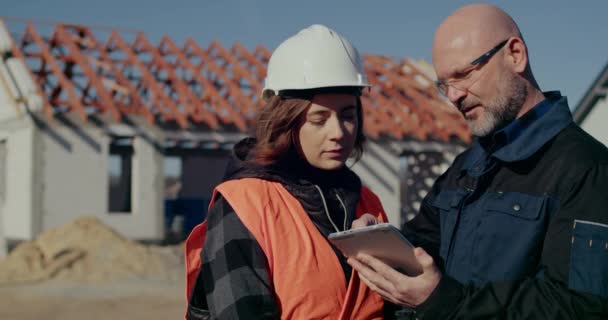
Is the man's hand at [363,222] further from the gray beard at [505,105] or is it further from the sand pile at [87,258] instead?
the sand pile at [87,258]

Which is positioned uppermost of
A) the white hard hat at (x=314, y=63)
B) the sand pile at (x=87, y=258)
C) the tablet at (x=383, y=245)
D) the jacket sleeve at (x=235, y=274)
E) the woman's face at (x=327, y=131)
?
the white hard hat at (x=314, y=63)

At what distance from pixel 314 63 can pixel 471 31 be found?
565mm

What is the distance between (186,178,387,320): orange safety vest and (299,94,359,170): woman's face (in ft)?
0.78

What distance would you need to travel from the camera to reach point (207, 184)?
84.7 feet

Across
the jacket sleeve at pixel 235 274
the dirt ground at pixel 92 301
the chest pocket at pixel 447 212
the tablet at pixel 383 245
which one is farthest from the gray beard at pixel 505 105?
the dirt ground at pixel 92 301

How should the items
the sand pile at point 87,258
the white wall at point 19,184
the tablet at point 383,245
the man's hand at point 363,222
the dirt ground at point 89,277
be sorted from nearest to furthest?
the tablet at point 383,245
the man's hand at point 363,222
the dirt ground at point 89,277
the sand pile at point 87,258
the white wall at point 19,184

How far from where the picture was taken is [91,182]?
13.4m

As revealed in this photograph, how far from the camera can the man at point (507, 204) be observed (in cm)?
168

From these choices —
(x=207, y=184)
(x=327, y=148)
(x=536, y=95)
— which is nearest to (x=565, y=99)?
(x=536, y=95)

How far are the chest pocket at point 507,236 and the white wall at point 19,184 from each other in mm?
12341

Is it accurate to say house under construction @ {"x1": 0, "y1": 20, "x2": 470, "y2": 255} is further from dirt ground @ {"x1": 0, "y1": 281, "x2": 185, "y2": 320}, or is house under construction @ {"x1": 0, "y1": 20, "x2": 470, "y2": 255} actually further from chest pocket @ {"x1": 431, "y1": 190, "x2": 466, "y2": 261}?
chest pocket @ {"x1": 431, "y1": 190, "x2": 466, "y2": 261}

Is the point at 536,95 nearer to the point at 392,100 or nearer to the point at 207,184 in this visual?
the point at 392,100

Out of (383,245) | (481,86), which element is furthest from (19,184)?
(383,245)

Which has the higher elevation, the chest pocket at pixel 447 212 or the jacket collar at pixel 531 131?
the jacket collar at pixel 531 131
